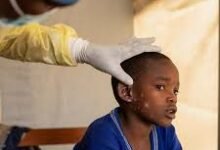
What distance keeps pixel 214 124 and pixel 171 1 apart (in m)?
0.52

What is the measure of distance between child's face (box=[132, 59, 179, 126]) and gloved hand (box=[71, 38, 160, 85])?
3 centimetres

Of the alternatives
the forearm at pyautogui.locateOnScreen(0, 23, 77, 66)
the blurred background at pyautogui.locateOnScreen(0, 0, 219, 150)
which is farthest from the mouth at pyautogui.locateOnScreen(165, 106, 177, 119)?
the blurred background at pyautogui.locateOnScreen(0, 0, 219, 150)

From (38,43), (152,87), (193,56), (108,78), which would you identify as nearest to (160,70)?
(152,87)

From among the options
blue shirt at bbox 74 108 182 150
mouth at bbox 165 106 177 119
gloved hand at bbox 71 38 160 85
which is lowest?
blue shirt at bbox 74 108 182 150

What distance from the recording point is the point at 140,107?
99 cm

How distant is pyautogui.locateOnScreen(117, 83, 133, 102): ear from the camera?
99 cm

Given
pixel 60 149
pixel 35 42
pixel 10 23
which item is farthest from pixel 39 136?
pixel 10 23

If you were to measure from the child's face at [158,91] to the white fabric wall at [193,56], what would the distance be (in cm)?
85

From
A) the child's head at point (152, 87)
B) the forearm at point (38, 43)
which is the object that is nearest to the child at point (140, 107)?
the child's head at point (152, 87)

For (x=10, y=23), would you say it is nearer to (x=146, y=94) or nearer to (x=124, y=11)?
(x=146, y=94)

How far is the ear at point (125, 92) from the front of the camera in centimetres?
99

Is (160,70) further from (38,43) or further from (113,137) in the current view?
(38,43)

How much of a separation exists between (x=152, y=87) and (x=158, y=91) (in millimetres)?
14

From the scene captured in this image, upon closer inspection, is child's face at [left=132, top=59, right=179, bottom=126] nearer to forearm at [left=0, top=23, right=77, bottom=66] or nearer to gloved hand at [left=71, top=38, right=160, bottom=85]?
gloved hand at [left=71, top=38, right=160, bottom=85]
